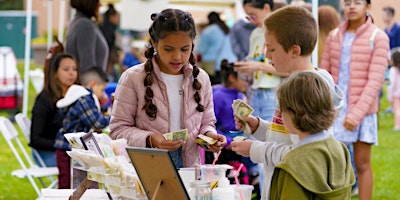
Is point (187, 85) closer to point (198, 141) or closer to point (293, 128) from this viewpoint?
point (198, 141)

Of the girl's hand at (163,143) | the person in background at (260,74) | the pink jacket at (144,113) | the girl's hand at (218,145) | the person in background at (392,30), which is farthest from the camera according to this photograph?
the person in background at (392,30)

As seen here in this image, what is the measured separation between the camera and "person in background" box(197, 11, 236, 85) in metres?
15.5

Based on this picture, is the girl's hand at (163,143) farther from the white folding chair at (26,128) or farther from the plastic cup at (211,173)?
the white folding chair at (26,128)

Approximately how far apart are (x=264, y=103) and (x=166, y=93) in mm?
2870

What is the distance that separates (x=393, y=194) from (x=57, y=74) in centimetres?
378

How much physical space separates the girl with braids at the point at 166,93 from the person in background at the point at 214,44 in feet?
34.6

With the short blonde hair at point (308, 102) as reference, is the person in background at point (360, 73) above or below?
below

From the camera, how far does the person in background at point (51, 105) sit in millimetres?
7605

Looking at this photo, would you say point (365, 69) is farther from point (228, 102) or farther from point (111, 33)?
point (111, 33)

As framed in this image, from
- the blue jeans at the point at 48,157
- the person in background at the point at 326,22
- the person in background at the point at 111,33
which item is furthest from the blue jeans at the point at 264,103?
the person in background at the point at 111,33

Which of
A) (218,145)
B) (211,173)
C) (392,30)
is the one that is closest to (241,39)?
(218,145)

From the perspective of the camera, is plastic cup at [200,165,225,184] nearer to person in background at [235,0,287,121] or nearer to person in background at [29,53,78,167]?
person in background at [235,0,287,121]

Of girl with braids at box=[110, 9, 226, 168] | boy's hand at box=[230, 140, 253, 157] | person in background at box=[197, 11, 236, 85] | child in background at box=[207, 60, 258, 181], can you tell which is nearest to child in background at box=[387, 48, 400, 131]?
person in background at box=[197, 11, 236, 85]

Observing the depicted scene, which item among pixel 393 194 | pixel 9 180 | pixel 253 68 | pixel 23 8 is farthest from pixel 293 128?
pixel 23 8
